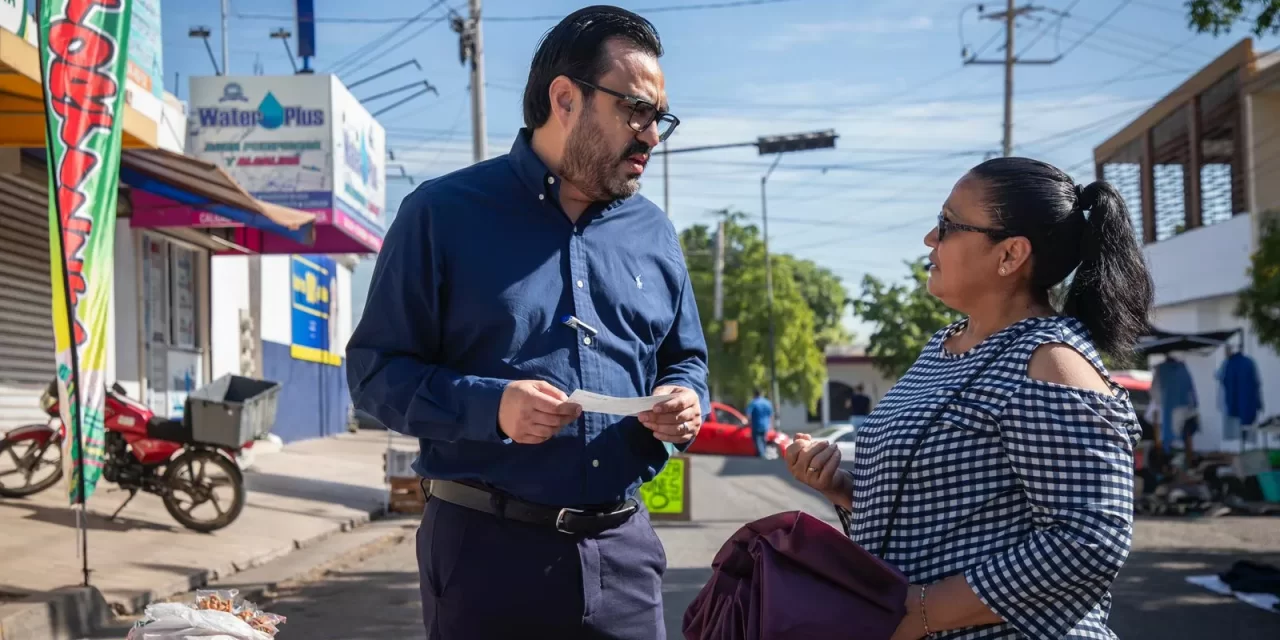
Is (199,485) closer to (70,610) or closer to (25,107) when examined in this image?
(25,107)

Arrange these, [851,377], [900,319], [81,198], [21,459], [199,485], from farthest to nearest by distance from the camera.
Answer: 1. [851,377]
2. [900,319]
3. [21,459]
4. [199,485]
5. [81,198]

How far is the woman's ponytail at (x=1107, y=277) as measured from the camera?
2.26m

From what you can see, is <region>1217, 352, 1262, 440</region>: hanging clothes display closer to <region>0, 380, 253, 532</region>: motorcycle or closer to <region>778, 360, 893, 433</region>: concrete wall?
<region>0, 380, 253, 532</region>: motorcycle

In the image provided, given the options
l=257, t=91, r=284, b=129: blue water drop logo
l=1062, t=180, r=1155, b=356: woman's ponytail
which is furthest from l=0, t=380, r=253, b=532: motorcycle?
l=1062, t=180, r=1155, b=356: woman's ponytail

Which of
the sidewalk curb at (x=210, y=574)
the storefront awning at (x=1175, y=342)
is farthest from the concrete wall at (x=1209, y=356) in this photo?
the sidewalk curb at (x=210, y=574)

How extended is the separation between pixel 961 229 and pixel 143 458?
9.71 m

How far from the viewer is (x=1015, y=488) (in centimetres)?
214

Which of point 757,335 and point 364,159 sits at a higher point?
point 364,159

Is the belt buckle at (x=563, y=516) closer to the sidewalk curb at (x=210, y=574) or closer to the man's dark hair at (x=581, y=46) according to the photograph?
the man's dark hair at (x=581, y=46)

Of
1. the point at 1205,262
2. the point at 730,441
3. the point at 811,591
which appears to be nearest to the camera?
the point at 811,591

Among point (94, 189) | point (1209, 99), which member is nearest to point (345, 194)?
point (94, 189)

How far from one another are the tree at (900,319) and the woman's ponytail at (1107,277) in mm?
40612

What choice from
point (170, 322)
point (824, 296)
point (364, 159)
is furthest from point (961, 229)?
point (824, 296)

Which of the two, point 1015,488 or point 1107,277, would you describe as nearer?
point 1015,488
